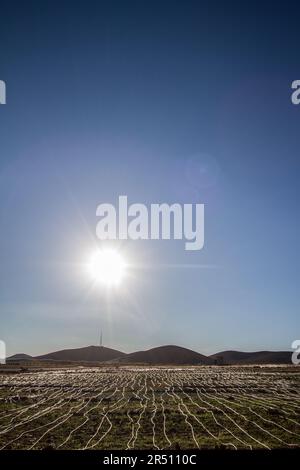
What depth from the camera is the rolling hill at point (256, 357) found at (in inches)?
5177

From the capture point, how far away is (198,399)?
20.7 metres

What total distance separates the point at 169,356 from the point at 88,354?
146ft

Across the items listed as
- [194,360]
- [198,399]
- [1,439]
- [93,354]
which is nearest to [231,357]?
[194,360]

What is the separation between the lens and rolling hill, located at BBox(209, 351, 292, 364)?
431 feet

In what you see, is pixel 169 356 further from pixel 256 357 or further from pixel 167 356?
pixel 256 357

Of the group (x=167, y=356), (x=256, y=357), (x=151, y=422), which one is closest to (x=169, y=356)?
(x=167, y=356)

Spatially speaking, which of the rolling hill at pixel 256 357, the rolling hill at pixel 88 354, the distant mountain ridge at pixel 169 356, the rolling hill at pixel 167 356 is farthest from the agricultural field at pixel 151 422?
the rolling hill at pixel 88 354

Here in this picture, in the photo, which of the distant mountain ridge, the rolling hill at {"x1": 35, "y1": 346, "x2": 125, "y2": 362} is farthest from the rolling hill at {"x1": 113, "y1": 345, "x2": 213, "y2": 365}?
the rolling hill at {"x1": 35, "y1": 346, "x2": 125, "y2": 362}

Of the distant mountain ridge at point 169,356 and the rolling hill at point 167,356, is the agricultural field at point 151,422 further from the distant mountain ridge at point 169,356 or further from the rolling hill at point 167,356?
the rolling hill at point 167,356

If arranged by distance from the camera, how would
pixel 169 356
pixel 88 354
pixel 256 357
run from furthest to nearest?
pixel 88 354, pixel 256 357, pixel 169 356

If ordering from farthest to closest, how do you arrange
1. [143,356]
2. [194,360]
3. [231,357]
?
[231,357] < [143,356] < [194,360]

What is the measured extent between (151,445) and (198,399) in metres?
10.4

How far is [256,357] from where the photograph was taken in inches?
5925

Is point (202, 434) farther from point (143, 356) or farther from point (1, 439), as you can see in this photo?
point (143, 356)
